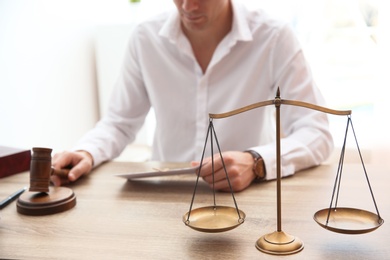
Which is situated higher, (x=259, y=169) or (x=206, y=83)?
(x=206, y=83)

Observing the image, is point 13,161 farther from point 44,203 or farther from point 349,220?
point 349,220

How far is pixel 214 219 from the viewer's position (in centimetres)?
93

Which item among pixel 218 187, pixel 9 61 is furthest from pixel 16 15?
pixel 218 187

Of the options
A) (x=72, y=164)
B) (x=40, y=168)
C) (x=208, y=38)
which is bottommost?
(x=72, y=164)

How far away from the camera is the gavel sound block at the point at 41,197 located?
1.08 m

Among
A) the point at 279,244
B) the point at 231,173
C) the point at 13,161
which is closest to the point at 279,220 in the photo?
the point at 279,244

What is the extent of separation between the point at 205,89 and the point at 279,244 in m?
1.01

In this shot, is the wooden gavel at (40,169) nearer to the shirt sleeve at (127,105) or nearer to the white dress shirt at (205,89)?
the white dress shirt at (205,89)

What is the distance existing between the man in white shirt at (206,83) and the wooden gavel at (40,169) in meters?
0.37

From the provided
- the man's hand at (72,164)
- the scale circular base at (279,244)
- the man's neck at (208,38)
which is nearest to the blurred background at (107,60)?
the man's neck at (208,38)

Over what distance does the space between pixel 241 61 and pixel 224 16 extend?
0.18m

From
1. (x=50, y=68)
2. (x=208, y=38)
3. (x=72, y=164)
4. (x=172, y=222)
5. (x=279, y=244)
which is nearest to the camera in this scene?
(x=279, y=244)

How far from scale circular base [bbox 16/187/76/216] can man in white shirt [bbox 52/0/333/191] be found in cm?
35

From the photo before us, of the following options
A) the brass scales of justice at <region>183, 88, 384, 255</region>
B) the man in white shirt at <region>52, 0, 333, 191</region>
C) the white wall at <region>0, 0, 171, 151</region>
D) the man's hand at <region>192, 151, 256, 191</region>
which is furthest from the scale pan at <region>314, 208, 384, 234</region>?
the white wall at <region>0, 0, 171, 151</region>
